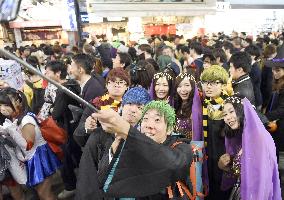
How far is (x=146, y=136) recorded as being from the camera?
1.41 m

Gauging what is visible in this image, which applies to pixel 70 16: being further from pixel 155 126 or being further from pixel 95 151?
pixel 155 126

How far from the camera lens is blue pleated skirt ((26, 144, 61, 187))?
10.9 ft

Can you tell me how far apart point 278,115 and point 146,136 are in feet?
9.16

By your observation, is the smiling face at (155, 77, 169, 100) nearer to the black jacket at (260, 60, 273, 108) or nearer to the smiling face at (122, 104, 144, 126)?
the smiling face at (122, 104, 144, 126)

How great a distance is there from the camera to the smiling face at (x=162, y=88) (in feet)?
11.6

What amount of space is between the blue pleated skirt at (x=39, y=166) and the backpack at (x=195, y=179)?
5.23 feet

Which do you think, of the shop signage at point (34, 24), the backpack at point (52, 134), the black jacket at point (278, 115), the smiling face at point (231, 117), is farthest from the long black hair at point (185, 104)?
the shop signage at point (34, 24)

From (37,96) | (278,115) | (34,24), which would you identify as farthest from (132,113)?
(34,24)

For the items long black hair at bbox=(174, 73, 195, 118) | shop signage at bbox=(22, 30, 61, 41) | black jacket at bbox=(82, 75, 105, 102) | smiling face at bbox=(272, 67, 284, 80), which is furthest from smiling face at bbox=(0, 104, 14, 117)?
shop signage at bbox=(22, 30, 61, 41)

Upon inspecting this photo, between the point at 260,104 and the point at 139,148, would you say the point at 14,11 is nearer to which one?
the point at 139,148

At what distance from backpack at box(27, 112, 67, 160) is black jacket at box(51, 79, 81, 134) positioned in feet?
1.04

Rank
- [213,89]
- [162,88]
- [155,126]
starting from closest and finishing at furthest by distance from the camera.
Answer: [155,126]
[213,89]
[162,88]

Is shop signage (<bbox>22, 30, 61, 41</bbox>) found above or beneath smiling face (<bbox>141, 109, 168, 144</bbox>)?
beneath

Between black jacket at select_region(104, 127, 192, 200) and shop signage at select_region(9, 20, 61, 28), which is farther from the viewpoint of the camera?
shop signage at select_region(9, 20, 61, 28)
